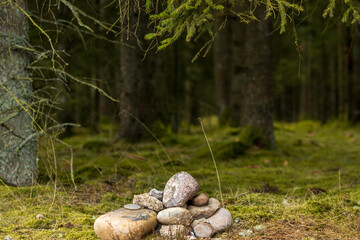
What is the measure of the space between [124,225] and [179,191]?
2.10 feet

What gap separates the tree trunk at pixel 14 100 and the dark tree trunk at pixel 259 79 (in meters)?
4.63

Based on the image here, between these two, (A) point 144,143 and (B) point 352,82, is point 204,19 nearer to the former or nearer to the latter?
(A) point 144,143

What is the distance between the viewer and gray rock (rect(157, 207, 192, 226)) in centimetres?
340

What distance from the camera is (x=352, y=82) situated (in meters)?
14.6

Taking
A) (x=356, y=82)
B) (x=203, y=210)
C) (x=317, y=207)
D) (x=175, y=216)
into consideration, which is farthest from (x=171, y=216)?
(x=356, y=82)

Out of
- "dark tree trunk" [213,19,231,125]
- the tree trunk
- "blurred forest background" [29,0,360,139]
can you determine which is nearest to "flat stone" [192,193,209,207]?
"blurred forest background" [29,0,360,139]

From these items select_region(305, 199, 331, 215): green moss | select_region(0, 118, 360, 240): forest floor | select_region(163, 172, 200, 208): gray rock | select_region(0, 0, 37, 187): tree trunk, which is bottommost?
select_region(0, 118, 360, 240): forest floor

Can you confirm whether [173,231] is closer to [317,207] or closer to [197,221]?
[197,221]

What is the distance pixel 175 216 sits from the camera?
11.1ft

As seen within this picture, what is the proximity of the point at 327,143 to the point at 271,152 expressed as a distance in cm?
340

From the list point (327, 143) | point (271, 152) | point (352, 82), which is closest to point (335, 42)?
point (352, 82)

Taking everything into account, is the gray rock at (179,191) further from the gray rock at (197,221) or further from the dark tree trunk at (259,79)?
the dark tree trunk at (259,79)

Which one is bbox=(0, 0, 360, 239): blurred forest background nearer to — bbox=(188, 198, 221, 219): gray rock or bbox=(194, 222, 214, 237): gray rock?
bbox=(194, 222, 214, 237): gray rock

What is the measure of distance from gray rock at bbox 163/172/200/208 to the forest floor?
37cm
